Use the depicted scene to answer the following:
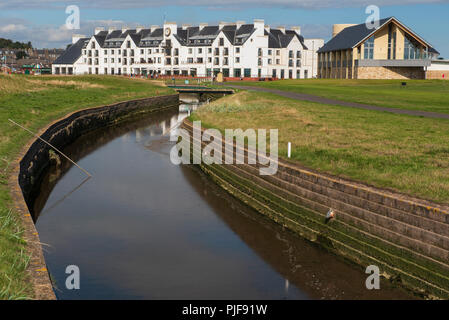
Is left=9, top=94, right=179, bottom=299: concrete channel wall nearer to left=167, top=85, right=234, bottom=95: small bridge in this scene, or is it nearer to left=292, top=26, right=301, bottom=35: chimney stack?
left=167, top=85, right=234, bottom=95: small bridge

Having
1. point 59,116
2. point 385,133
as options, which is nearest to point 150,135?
point 59,116

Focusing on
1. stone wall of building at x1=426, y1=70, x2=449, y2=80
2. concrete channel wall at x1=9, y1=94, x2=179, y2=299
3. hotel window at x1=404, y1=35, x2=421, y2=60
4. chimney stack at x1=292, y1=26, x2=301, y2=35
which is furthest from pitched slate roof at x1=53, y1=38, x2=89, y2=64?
stone wall of building at x1=426, y1=70, x2=449, y2=80

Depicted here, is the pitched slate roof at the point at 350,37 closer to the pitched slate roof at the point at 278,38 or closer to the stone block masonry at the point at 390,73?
the stone block masonry at the point at 390,73

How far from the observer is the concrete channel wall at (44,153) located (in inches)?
434

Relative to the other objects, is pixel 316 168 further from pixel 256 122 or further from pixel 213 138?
pixel 256 122

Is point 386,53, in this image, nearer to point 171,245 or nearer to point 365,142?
point 365,142

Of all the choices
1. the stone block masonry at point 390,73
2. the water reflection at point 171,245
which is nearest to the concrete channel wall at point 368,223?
the water reflection at point 171,245

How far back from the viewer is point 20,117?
33500 millimetres

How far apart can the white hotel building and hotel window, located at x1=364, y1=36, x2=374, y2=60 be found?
37.9 m

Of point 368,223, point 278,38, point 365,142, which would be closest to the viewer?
point 368,223

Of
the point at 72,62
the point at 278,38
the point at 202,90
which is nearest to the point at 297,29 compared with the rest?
the point at 278,38

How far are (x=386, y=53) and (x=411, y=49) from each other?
16.3 feet

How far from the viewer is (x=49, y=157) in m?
30.0

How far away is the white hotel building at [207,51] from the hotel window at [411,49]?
131ft
